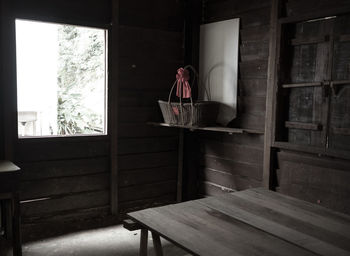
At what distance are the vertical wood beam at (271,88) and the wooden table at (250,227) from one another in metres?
0.93

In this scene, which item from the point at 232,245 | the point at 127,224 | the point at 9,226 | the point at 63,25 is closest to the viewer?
the point at 232,245

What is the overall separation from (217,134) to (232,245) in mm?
2343

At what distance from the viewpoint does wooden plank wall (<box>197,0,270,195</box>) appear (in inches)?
131

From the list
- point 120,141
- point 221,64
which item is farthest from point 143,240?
point 221,64

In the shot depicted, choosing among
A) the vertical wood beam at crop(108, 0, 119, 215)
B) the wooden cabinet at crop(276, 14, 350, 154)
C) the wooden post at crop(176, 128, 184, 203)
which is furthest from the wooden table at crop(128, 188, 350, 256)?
the wooden post at crop(176, 128, 184, 203)

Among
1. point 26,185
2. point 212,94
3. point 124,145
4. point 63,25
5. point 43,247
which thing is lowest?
point 43,247

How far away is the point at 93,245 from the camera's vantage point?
3168 mm

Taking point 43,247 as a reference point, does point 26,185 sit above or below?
above

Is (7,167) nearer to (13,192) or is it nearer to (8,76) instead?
(13,192)

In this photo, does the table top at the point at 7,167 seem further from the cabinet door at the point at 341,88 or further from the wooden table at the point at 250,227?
the cabinet door at the point at 341,88

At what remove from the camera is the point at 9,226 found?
127 inches

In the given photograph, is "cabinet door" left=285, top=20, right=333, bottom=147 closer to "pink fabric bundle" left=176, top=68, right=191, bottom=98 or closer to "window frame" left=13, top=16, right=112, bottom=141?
"pink fabric bundle" left=176, top=68, right=191, bottom=98

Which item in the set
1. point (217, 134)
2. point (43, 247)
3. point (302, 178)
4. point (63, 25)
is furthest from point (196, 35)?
point (43, 247)

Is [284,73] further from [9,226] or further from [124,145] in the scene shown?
[9,226]
